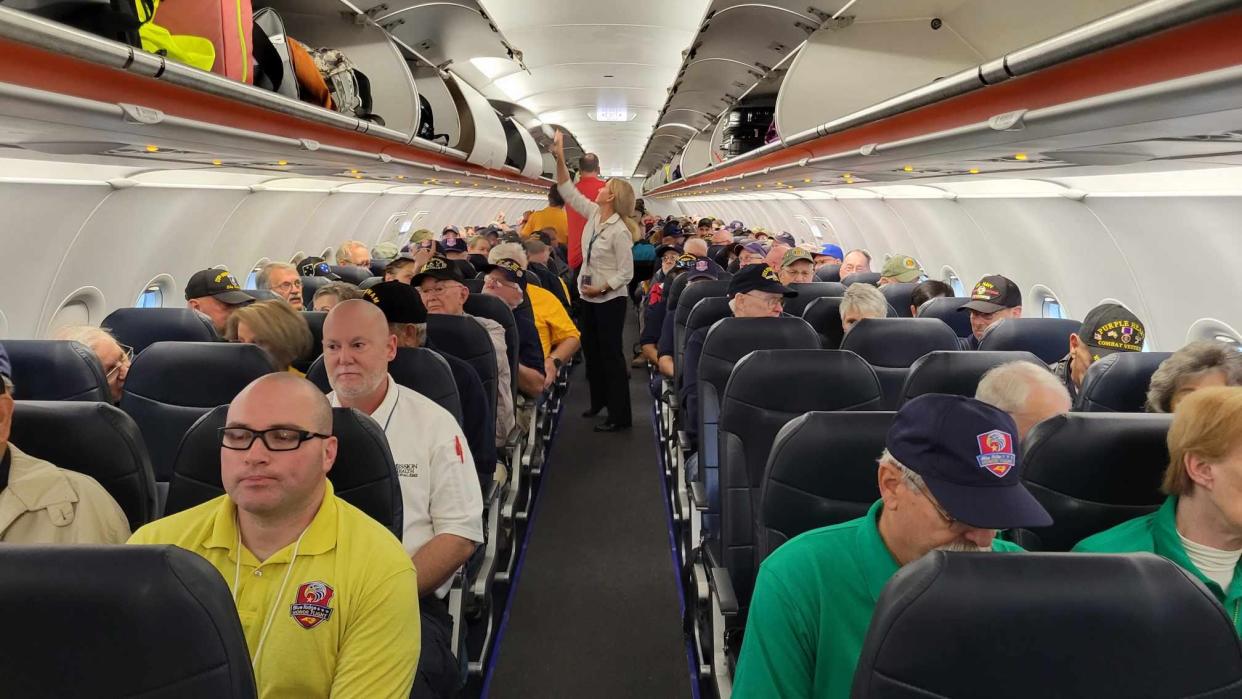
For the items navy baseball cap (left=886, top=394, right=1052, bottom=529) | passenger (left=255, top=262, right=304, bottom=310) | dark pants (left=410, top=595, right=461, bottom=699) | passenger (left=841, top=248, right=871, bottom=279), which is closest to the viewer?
navy baseball cap (left=886, top=394, right=1052, bottom=529)

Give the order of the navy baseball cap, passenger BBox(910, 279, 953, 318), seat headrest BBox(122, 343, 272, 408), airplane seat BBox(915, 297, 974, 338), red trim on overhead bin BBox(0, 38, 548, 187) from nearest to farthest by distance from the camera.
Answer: the navy baseball cap
red trim on overhead bin BBox(0, 38, 548, 187)
seat headrest BBox(122, 343, 272, 408)
airplane seat BBox(915, 297, 974, 338)
passenger BBox(910, 279, 953, 318)

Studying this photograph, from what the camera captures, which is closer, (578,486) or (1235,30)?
(1235,30)

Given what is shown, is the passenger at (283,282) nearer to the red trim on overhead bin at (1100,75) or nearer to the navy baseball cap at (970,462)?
the red trim on overhead bin at (1100,75)

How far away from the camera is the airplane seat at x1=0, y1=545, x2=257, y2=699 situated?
54.9 inches

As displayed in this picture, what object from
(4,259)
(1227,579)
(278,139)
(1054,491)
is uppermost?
(278,139)

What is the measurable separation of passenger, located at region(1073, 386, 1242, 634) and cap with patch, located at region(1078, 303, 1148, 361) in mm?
1858

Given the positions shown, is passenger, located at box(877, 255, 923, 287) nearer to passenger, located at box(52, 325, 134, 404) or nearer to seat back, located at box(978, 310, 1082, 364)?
seat back, located at box(978, 310, 1082, 364)

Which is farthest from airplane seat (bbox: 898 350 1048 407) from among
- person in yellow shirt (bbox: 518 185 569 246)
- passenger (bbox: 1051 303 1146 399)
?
person in yellow shirt (bbox: 518 185 569 246)

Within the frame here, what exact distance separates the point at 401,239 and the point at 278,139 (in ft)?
49.2

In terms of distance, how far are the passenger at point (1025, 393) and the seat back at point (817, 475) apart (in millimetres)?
631

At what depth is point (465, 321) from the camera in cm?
493

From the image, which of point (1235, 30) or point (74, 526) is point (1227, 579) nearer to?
point (1235, 30)

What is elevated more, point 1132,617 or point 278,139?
point 278,139

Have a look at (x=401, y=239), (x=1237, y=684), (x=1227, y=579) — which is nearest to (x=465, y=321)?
(x=1227, y=579)
